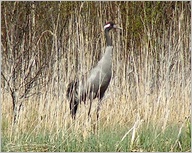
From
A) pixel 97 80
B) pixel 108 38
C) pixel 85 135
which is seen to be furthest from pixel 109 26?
pixel 85 135

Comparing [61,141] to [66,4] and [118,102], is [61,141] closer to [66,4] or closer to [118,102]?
[118,102]

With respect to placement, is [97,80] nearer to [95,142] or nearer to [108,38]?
[108,38]

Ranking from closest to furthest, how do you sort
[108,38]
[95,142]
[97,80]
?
[95,142] → [97,80] → [108,38]

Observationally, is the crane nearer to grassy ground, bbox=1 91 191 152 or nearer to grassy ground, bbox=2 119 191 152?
grassy ground, bbox=1 91 191 152

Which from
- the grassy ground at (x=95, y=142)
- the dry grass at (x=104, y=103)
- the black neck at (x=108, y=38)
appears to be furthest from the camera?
the black neck at (x=108, y=38)

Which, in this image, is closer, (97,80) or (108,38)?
(97,80)

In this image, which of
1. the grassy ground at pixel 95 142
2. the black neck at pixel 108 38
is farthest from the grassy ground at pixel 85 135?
the black neck at pixel 108 38

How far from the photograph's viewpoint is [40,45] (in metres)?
5.32

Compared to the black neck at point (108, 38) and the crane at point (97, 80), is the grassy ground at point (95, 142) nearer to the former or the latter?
the crane at point (97, 80)

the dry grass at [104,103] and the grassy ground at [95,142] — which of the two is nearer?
the grassy ground at [95,142]

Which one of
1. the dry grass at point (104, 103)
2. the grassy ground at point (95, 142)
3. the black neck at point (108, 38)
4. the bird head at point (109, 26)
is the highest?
the bird head at point (109, 26)

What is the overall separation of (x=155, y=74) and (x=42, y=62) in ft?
4.45

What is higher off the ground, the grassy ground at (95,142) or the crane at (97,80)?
the crane at (97,80)

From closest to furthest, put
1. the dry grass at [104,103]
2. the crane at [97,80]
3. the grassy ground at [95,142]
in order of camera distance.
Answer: the grassy ground at [95,142] → the dry grass at [104,103] → the crane at [97,80]
